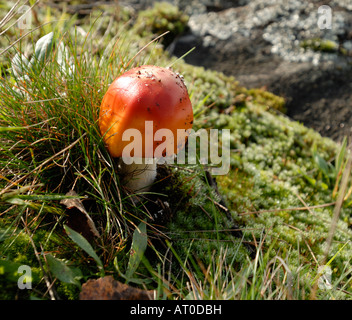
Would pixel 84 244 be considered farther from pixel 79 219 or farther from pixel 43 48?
pixel 43 48

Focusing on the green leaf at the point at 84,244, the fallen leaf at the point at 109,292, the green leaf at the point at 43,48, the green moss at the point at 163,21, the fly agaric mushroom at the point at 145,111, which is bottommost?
the fallen leaf at the point at 109,292

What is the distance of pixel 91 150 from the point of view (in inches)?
78.5

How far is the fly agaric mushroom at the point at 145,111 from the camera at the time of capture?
1705 mm

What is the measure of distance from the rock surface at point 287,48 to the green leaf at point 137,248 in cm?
316

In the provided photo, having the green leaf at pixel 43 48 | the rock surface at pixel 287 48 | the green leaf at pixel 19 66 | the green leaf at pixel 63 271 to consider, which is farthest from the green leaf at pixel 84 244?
the rock surface at pixel 287 48

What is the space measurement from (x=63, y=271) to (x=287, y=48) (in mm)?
4864

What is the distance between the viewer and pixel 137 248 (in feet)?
5.64

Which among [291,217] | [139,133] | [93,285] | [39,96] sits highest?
[39,96]

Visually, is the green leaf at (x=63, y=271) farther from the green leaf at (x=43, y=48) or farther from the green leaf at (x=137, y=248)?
the green leaf at (x=43, y=48)

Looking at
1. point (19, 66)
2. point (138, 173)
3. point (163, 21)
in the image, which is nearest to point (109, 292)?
point (138, 173)

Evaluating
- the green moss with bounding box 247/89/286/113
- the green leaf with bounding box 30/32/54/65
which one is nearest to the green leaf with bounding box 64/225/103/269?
the green leaf with bounding box 30/32/54/65
